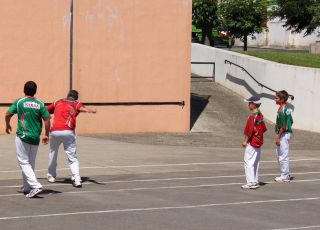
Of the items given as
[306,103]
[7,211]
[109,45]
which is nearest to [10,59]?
[109,45]

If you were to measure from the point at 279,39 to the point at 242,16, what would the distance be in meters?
22.2

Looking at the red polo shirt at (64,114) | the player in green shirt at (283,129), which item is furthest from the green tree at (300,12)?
the red polo shirt at (64,114)

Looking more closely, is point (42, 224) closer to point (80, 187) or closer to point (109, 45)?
point (80, 187)

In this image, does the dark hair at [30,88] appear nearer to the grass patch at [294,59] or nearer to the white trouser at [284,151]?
the white trouser at [284,151]

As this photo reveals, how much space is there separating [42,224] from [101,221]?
0.83m

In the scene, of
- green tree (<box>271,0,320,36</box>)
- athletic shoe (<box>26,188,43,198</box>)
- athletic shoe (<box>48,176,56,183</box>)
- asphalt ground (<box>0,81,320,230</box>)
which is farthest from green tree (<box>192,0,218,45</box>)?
athletic shoe (<box>26,188,43,198</box>)

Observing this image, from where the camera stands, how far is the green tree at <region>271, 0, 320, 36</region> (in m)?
39.1

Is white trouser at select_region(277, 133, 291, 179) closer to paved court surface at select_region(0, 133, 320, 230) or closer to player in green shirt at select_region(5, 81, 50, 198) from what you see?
paved court surface at select_region(0, 133, 320, 230)

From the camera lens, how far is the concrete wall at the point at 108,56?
25.0 m

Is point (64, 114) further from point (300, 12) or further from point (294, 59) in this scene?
point (300, 12)

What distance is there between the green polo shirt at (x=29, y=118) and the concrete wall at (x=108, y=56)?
11135 mm

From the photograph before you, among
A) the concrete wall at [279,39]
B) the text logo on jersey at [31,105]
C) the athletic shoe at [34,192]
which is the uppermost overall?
the concrete wall at [279,39]

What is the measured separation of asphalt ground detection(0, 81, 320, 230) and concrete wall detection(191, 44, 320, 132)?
7.62ft

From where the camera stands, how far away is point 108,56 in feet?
86.1
